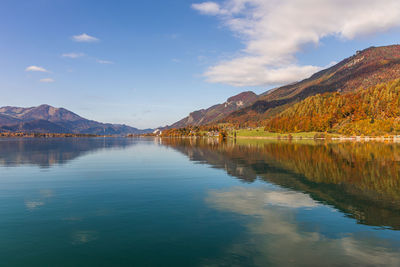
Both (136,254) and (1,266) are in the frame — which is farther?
(136,254)

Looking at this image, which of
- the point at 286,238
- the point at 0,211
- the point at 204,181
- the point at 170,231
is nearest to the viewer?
the point at 286,238

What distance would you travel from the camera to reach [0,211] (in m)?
26.0

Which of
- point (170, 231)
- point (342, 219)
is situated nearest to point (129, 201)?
point (170, 231)

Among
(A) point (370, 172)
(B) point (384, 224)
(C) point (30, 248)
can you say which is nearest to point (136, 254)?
(C) point (30, 248)

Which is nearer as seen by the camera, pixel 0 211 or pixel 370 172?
pixel 0 211

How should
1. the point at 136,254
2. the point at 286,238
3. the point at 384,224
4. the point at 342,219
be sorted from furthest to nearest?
the point at 342,219
the point at 384,224
the point at 286,238
the point at 136,254

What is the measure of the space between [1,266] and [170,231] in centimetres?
1106

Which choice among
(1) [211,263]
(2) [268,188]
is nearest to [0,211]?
(1) [211,263]

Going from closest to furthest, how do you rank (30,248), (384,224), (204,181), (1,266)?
(1,266) < (30,248) < (384,224) < (204,181)

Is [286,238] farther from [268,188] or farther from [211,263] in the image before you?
[268,188]

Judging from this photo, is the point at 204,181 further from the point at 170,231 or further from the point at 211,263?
the point at 211,263

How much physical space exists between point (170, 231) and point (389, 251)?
15704mm

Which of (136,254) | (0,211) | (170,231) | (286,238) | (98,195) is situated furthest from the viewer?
(98,195)

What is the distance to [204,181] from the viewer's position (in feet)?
142
